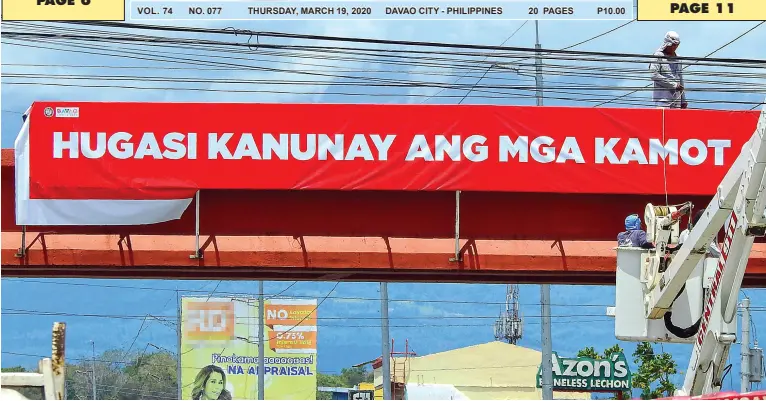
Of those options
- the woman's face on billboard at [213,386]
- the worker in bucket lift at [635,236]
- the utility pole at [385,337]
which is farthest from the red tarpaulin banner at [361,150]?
the woman's face on billboard at [213,386]

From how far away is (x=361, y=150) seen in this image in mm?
20062

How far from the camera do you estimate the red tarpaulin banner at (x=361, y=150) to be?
1994 cm

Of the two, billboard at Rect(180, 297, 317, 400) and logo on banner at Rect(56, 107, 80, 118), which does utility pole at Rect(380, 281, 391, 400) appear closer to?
logo on banner at Rect(56, 107, 80, 118)

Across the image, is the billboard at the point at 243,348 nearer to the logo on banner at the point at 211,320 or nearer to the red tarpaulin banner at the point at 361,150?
the logo on banner at the point at 211,320

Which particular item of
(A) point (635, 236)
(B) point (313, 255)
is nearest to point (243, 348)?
(B) point (313, 255)

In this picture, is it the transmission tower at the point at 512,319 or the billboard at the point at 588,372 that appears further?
the transmission tower at the point at 512,319

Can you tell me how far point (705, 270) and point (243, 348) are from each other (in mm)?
101952

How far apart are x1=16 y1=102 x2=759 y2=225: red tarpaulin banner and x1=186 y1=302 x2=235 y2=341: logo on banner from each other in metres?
95.4

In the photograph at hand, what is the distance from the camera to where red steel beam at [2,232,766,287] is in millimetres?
20297

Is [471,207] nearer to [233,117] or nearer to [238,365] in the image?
[233,117]

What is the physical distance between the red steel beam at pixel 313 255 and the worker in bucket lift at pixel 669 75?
2814mm

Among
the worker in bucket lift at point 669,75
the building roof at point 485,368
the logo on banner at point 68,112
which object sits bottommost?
the building roof at point 485,368

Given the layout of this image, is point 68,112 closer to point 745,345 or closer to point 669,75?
point 669,75

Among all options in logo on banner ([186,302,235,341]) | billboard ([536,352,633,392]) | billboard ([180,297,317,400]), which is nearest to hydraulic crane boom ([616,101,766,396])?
billboard ([536,352,633,392])
